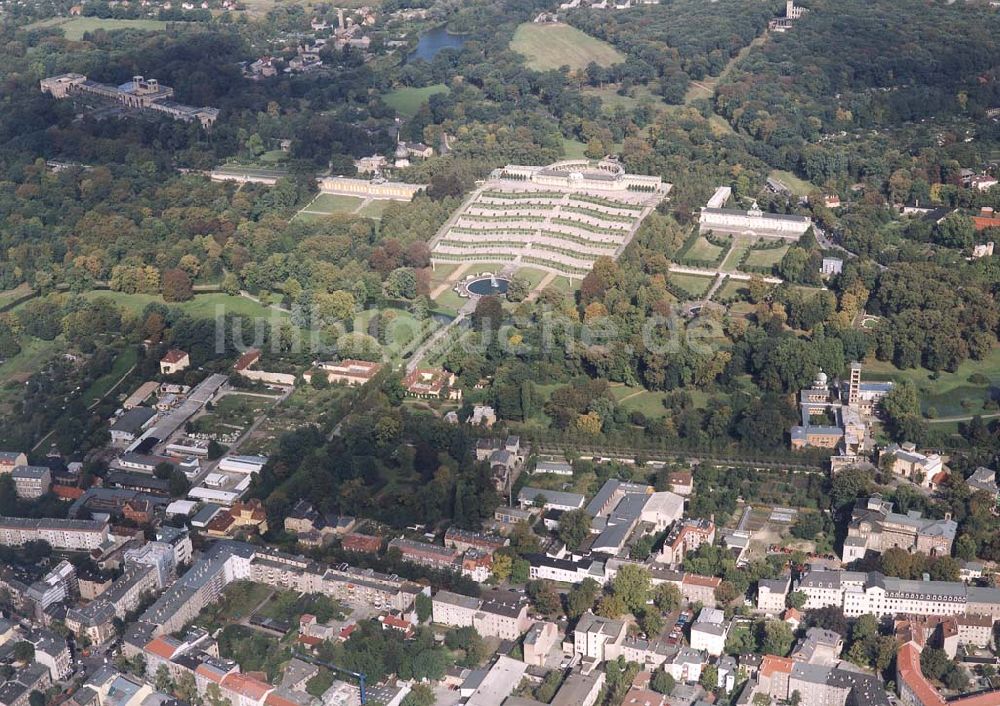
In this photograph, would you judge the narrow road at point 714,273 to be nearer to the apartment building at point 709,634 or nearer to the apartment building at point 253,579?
the apartment building at point 709,634

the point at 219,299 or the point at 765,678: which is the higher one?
the point at 765,678

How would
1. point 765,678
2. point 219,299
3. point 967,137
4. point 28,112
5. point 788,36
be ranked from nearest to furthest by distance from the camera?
1. point 765,678
2. point 219,299
3. point 967,137
4. point 28,112
5. point 788,36

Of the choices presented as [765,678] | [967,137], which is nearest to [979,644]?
[765,678]

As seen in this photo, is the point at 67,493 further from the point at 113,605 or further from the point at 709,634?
the point at 709,634

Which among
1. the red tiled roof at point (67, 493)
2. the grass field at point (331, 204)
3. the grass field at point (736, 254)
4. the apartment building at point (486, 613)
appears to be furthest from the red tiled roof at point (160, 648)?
the grass field at point (331, 204)

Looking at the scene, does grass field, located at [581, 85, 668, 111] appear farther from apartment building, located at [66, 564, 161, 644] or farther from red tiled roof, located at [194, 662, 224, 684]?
red tiled roof, located at [194, 662, 224, 684]

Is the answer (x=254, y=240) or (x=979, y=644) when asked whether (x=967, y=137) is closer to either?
(x=254, y=240)
